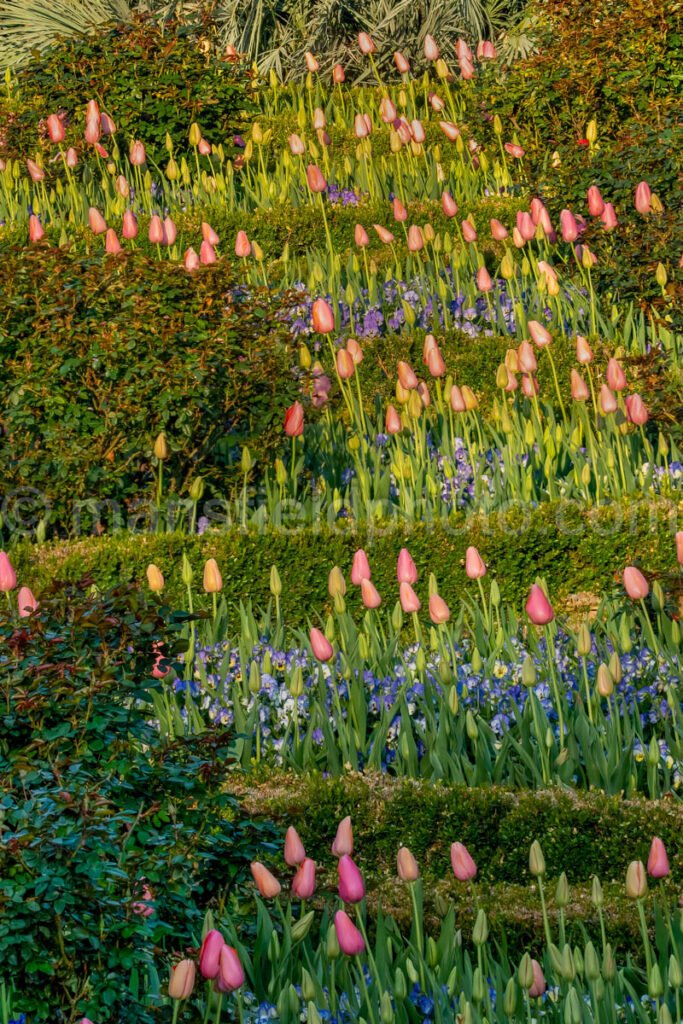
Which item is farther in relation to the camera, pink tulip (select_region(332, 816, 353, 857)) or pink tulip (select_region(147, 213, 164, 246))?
pink tulip (select_region(147, 213, 164, 246))

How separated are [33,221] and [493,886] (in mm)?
4639

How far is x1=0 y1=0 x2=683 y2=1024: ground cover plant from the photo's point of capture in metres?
3.33

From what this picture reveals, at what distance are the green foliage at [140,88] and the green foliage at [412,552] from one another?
5392 millimetres

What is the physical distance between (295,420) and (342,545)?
59 centimetres

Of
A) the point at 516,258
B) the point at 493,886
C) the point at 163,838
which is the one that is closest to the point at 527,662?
the point at 493,886

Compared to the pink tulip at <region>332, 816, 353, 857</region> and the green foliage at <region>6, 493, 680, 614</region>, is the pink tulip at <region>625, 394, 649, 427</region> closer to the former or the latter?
the green foliage at <region>6, 493, 680, 614</region>

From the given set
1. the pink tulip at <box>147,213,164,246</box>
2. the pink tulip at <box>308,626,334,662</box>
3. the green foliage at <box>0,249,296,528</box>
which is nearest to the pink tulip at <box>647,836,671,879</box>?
the pink tulip at <box>308,626,334,662</box>

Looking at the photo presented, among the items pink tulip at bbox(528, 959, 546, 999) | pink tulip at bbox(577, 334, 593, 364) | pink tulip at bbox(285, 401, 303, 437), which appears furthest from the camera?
pink tulip at bbox(285, 401, 303, 437)

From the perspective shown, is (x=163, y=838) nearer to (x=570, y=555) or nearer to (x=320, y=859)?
(x=320, y=859)

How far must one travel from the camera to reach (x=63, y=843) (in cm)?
307

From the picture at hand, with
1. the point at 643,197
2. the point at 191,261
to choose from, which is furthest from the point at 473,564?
the point at 643,197

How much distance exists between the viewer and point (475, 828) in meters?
4.30

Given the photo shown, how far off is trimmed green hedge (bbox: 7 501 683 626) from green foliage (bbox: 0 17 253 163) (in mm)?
5392

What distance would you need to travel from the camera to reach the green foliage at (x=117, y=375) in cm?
678
